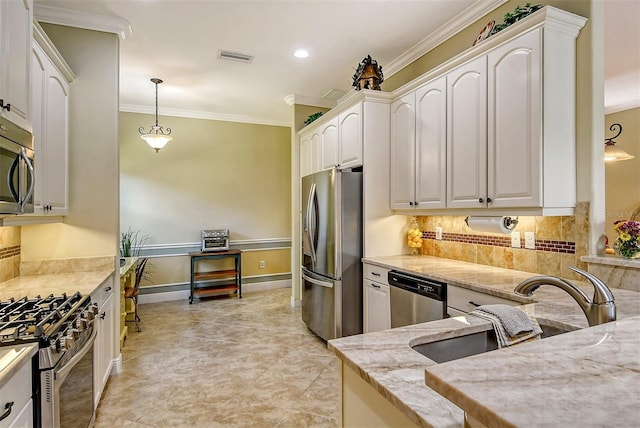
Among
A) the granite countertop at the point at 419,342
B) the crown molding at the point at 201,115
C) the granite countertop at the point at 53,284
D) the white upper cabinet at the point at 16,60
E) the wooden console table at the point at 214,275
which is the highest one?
the crown molding at the point at 201,115

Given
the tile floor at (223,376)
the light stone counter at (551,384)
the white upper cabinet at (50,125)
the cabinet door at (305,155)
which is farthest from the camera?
the cabinet door at (305,155)

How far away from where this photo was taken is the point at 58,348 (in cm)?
146

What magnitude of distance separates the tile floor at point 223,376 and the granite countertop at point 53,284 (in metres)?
0.86

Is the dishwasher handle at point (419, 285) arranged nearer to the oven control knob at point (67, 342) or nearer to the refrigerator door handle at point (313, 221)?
the refrigerator door handle at point (313, 221)

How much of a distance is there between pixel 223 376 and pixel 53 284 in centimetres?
140

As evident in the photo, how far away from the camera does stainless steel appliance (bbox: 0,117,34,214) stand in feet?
5.06

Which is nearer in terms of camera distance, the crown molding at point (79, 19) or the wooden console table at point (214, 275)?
the crown molding at point (79, 19)

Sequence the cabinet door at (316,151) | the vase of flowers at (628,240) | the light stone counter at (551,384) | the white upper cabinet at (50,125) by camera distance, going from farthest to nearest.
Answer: the cabinet door at (316,151)
the white upper cabinet at (50,125)
the vase of flowers at (628,240)
the light stone counter at (551,384)

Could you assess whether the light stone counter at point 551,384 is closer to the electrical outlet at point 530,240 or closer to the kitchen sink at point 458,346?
A: the kitchen sink at point 458,346

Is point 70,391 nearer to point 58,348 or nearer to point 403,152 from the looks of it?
point 58,348

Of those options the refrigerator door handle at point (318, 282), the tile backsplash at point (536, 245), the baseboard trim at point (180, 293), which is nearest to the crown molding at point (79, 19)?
the refrigerator door handle at point (318, 282)

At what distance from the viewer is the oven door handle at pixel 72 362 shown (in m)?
1.48

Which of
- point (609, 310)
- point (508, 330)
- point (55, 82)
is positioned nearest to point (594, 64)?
point (609, 310)

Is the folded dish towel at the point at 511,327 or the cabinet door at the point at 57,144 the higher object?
the cabinet door at the point at 57,144
